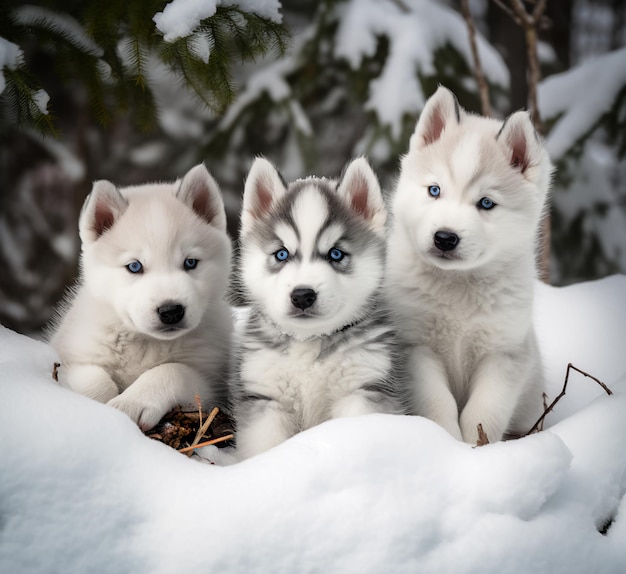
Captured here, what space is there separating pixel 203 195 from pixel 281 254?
650 mm

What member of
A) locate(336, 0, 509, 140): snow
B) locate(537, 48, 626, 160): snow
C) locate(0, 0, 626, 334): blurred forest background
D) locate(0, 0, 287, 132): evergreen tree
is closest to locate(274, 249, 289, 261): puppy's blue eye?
locate(0, 0, 287, 132): evergreen tree

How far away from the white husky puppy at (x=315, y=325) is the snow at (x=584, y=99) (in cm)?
298

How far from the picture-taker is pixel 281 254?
2.41m

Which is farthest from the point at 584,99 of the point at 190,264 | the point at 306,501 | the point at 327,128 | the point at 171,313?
the point at 306,501

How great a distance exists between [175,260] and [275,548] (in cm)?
126

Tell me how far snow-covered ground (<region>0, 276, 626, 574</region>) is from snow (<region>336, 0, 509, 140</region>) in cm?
345

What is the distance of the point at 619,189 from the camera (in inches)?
237

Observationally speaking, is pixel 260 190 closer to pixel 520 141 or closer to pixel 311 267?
pixel 311 267

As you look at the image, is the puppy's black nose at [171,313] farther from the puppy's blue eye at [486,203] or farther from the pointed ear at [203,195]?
the puppy's blue eye at [486,203]

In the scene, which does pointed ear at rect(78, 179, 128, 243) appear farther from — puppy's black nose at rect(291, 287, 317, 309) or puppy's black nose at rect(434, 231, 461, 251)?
puppy's black nose at rect(434, 231, 461, 251)

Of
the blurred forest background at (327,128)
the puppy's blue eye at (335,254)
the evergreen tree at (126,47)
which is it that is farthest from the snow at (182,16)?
the blurred forest background at (327,128)

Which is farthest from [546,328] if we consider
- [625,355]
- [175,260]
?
[175,260]

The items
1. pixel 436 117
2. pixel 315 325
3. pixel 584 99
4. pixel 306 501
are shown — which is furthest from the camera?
pixel 584 99

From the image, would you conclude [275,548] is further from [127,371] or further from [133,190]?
[133,190]
